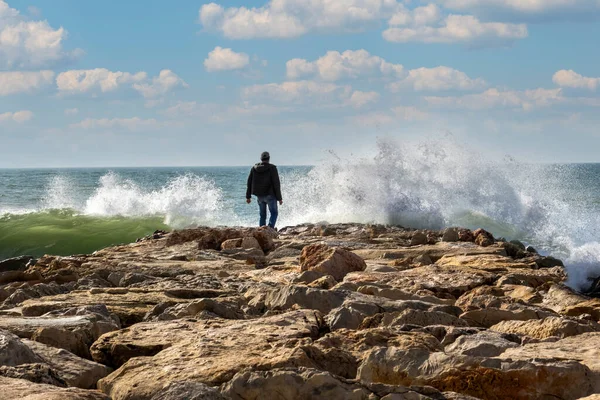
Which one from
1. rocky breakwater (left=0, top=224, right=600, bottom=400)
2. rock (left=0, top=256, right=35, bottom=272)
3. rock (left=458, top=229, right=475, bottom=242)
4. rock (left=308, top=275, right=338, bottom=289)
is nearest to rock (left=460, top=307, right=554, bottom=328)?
rocky breakwater (left=0, top=224, right=600, bottom=400)

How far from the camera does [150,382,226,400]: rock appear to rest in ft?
10.3

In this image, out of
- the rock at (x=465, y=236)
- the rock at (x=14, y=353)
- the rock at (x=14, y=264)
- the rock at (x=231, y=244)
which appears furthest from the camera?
the rock at (x=465, y=236)

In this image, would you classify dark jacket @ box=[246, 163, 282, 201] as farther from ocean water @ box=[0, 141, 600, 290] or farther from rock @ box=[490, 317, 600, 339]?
rock @ box=[490, 317, 600, 339]

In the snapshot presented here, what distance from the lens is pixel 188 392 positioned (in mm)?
3170

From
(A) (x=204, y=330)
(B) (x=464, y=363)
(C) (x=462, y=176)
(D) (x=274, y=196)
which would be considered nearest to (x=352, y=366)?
(B) (x=464, y=363)

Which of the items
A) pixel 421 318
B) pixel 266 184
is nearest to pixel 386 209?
pixel 266 184

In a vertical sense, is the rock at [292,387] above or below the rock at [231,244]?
above

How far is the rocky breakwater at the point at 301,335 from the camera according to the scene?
11.8 ft

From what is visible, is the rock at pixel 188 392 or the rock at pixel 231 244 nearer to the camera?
the rock at pixel 188 392

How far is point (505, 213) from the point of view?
802 inches

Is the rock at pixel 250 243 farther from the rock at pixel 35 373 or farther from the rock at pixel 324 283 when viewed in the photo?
the rock at pixel 35 373

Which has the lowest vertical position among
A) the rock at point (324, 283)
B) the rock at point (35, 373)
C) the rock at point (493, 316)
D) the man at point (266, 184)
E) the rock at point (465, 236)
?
the rock at point (465, 236)

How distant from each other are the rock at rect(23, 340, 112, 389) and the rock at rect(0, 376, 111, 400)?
0.44m

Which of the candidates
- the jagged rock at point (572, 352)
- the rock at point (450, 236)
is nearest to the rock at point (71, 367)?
the jagged rock at point (572, 352)
